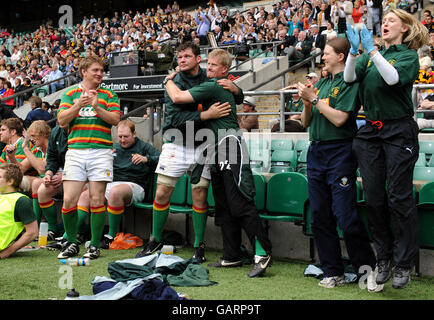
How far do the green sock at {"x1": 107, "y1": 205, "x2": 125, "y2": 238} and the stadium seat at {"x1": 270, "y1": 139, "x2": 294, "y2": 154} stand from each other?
7.94ft

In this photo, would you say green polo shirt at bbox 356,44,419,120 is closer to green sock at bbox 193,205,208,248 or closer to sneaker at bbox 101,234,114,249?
green sock at bbox 193,205,208,248

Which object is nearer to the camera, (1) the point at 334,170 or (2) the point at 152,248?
(1) the point at 334,170

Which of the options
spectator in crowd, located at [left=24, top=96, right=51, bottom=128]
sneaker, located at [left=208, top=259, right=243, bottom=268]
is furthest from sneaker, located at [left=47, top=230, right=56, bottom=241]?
spectator in crowd, located at [left=24, top=96, right=51, bottom=128]

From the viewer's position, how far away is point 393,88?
3592 millimetres

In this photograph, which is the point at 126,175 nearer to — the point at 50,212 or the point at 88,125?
the point at 50,212

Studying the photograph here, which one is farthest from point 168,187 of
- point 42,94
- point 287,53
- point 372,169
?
point 42,94

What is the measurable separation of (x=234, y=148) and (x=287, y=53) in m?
9.54

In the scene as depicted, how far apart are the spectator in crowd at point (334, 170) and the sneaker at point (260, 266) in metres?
0.52

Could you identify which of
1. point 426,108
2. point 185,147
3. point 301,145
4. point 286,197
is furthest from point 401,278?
point 426,108

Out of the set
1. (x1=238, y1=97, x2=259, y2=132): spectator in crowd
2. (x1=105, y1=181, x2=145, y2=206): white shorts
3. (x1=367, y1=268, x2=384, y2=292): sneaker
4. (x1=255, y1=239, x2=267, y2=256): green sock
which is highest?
(x1=238, y1=97, x2=259, y2=132): spectator in crowd

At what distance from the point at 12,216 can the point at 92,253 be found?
35.2 inches

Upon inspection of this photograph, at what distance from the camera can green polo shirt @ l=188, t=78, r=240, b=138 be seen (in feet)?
15.2

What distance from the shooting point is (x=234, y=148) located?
4617 mm

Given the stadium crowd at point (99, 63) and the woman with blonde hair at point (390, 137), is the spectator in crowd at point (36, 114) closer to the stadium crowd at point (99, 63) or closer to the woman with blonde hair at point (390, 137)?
the stadium crowd at point (99, 63)
